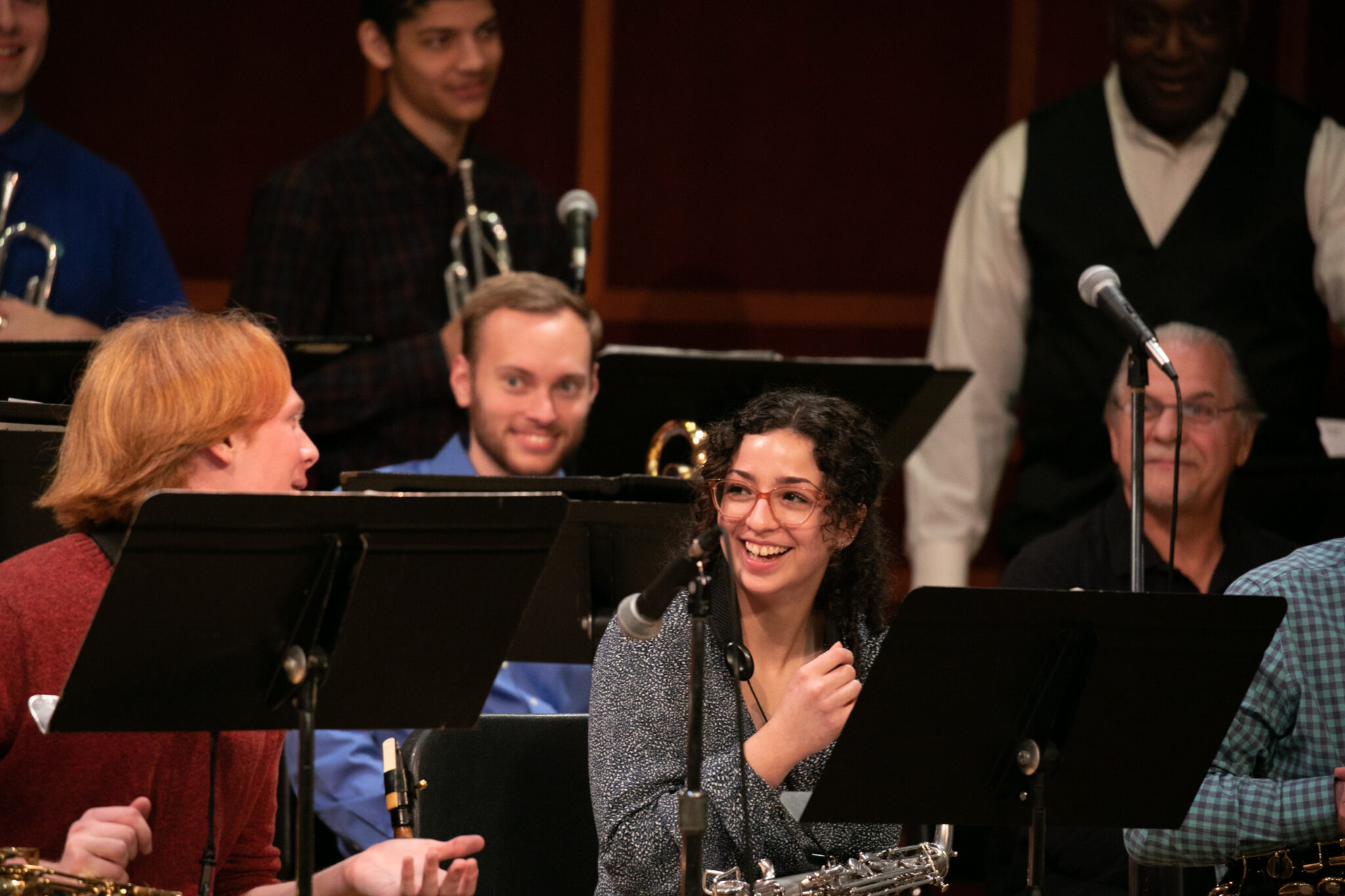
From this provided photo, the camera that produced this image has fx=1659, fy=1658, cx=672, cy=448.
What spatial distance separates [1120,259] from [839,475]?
2.01 meters

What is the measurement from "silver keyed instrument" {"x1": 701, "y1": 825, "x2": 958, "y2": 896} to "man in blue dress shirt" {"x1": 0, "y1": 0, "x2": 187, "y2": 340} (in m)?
2.29

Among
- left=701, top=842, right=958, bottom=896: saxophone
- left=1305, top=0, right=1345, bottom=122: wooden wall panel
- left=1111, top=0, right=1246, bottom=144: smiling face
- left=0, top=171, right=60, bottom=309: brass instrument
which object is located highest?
left=1305, top=0, right=1345, bottom=122: wooden wall panel

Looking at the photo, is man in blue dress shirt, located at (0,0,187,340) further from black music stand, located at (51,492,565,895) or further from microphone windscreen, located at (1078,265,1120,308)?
microphone windscreen, located at (1078,265,1120,308)

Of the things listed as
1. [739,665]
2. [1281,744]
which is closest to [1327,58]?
[1281,744]

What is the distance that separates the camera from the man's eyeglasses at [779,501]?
2564 millimetres

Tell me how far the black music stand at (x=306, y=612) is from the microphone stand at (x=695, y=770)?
0.70 feet

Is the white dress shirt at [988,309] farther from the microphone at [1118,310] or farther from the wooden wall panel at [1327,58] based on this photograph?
the microphone at [1118,310]

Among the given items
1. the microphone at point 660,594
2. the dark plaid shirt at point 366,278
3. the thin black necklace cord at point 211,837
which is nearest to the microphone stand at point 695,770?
the microphone at point 660,594

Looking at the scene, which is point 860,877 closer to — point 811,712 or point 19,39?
point 811,712

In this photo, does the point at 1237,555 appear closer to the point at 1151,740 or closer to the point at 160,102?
the point at 1151,740

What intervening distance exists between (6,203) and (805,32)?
257 centimetres

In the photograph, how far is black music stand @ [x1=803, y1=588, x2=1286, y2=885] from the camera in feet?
7.13

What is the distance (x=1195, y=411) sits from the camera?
11.9 ft

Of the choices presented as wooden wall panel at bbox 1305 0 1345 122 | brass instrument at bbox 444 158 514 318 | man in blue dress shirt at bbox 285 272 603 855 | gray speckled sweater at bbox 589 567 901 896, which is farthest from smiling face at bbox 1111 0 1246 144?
gray speckled sweater at bbox 589 567 901 896
